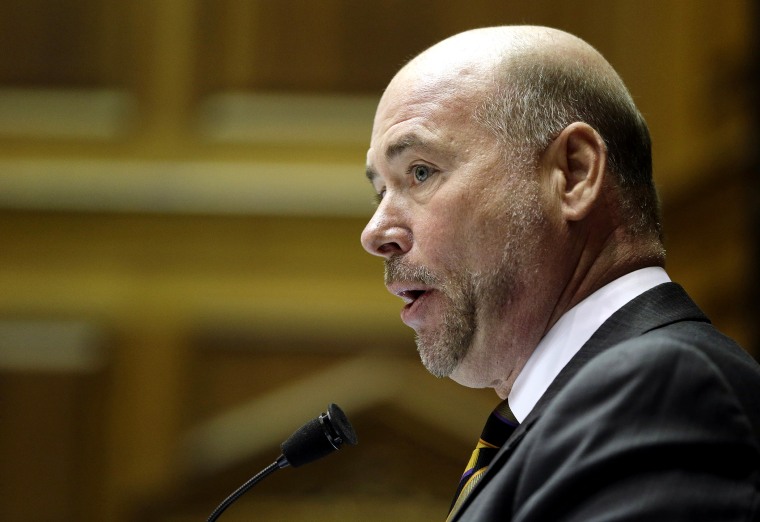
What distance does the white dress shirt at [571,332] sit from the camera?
1.33m

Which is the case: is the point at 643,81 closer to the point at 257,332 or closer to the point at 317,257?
the point at 317,257

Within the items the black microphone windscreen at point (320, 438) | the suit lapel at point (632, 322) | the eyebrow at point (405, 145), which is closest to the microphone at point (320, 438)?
the black microphone windscreen at point (320, 438)

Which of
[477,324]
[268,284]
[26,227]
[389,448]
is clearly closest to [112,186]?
[26,227]

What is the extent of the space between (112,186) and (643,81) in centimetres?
175

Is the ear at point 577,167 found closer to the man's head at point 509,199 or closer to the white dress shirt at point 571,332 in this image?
the man's head at point 509,199

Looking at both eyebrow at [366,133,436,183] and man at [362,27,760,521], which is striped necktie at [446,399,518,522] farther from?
eyebrow at [366,133,436,183]

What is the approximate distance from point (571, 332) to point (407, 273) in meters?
0.27

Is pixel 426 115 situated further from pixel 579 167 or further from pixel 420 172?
pixel 579 167

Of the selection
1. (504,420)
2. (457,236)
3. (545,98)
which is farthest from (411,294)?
(545,98)

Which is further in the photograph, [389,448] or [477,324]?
[389,448]

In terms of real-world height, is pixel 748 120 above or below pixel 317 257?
above

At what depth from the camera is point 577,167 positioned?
4.71 feet

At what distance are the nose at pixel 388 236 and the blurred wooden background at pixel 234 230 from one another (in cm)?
145

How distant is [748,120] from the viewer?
307 cm
